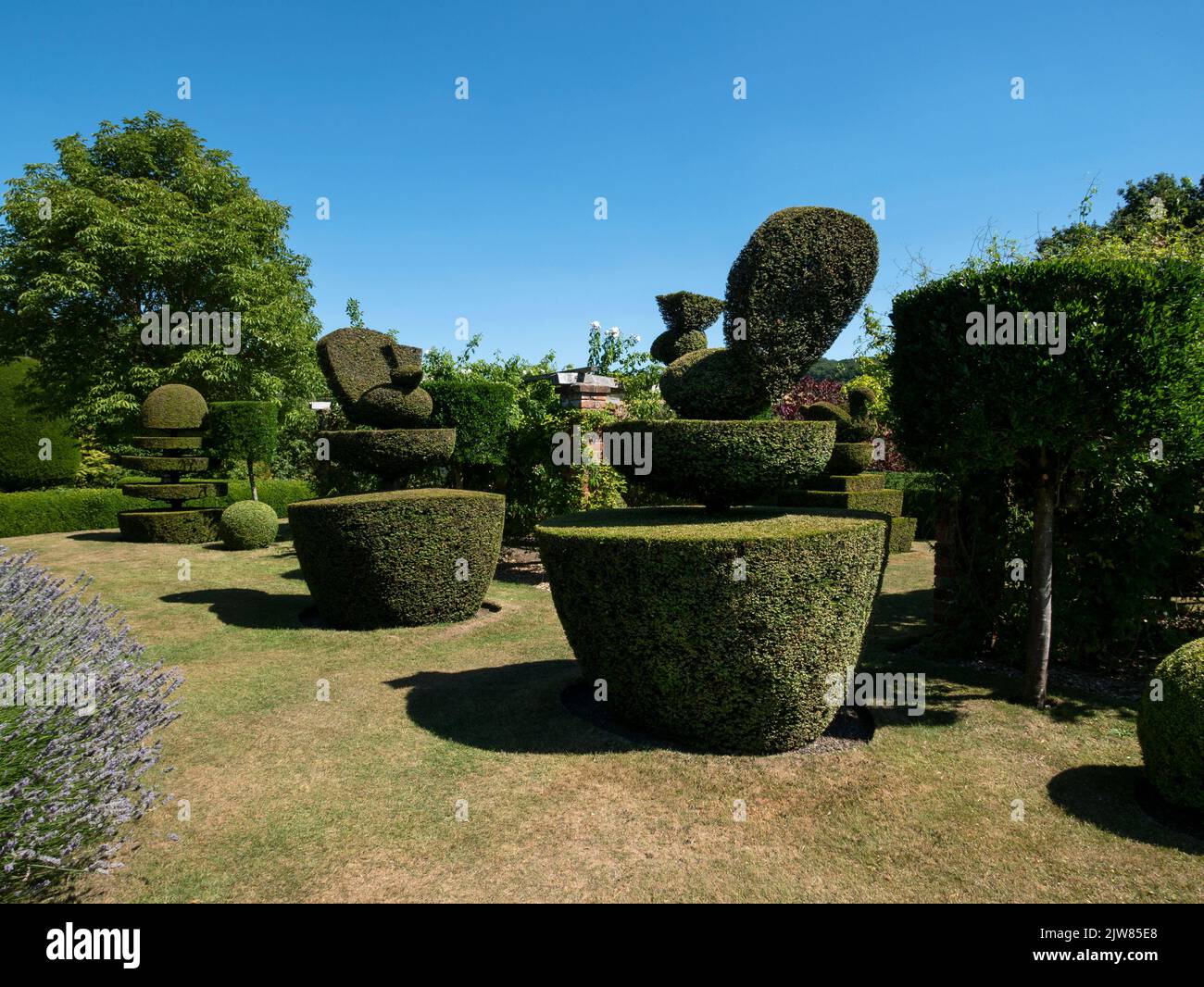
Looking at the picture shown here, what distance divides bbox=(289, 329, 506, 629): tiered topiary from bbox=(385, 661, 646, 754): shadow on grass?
202 centimetres

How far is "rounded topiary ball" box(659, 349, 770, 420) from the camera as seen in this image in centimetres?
593

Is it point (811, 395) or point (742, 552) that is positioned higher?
point (811, 395)

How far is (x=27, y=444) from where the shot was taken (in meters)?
23.1

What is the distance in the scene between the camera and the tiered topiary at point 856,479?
16375 millimetres

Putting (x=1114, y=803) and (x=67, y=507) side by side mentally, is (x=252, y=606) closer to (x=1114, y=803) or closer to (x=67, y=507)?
(x=1114, y=803)

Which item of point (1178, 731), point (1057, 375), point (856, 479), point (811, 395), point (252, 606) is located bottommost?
point (252, 606)

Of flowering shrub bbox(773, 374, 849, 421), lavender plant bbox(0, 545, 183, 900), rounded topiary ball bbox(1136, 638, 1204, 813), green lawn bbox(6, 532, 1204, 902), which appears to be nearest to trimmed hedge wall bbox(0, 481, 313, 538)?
green lawn bbox(6, 532, 1204, 902)

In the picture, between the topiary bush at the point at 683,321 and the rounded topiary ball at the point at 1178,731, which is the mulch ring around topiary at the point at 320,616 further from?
the rounded topiary ball at the point at 1178,731

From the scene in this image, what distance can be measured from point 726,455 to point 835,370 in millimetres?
78409

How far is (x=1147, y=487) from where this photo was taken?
6.96m

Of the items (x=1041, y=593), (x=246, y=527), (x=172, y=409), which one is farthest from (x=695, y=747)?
(x=172, y=409)

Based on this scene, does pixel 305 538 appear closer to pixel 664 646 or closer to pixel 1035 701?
pixel 664 646
